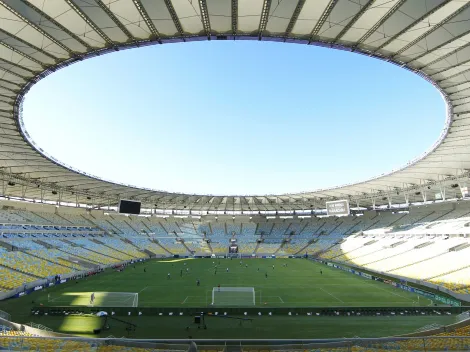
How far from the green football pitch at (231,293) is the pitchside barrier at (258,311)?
2.22m

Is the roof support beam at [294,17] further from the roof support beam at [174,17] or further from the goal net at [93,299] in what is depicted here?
the goal net at [93,299]

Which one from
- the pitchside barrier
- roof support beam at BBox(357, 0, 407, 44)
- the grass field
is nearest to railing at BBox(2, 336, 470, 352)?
the grass field

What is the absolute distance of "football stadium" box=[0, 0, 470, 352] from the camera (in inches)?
496

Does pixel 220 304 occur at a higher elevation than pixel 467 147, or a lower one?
lower

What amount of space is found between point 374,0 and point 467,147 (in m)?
22.8

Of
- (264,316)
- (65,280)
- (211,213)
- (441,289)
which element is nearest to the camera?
(264,316)

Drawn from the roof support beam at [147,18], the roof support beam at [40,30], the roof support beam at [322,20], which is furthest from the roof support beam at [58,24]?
the roof support beam at [322,20]

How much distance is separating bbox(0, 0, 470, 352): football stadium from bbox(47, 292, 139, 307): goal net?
0.96ft

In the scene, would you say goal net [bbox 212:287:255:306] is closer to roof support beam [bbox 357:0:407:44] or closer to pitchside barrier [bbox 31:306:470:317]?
pitchside barrier [bbox 31:306:470:317]

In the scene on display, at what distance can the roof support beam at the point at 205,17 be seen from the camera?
38.7 feet

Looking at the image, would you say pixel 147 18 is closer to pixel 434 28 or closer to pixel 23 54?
pixel 23 54

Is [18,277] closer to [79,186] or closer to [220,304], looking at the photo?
[79,186]

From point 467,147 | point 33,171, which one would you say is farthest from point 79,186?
point 467,147

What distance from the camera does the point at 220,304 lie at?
27.7 meters
